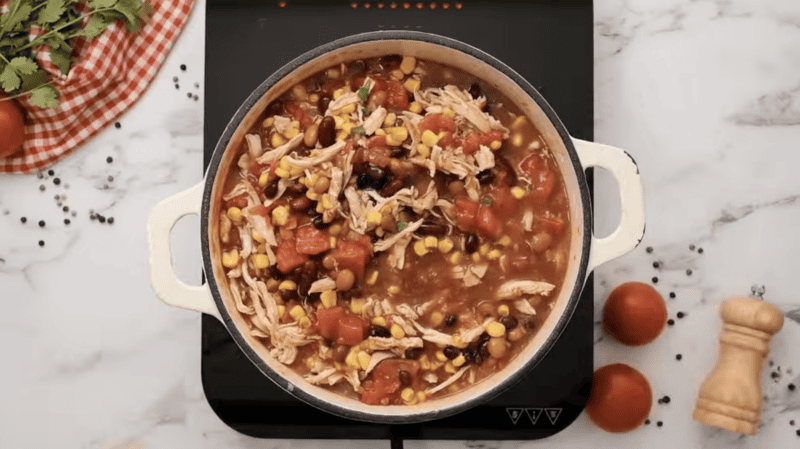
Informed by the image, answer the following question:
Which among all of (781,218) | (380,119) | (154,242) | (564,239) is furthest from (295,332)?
(781,218)

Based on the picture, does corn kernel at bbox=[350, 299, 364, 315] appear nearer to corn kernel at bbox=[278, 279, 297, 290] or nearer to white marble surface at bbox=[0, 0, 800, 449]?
corn kernel at bbox=[278, 279, 297, 290]

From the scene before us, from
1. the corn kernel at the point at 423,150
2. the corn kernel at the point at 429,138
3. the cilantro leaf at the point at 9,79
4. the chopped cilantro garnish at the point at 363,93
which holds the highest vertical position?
the cilantro leaf at the point at 9,79

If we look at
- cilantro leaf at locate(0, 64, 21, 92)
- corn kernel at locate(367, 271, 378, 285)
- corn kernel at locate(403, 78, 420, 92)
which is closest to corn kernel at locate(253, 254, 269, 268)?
corn kernel at locate(367, 271, 378, 285)

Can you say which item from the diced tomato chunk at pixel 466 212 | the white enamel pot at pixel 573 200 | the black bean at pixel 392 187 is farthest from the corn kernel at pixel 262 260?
the diced tomato chunk at pixel 466 212

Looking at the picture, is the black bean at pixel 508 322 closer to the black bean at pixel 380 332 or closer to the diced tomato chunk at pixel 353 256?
the black bean at pixel 380 332

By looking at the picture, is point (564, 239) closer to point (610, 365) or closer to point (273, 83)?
point (610, 365)

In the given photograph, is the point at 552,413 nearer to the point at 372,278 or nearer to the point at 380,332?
the point at 380,332
